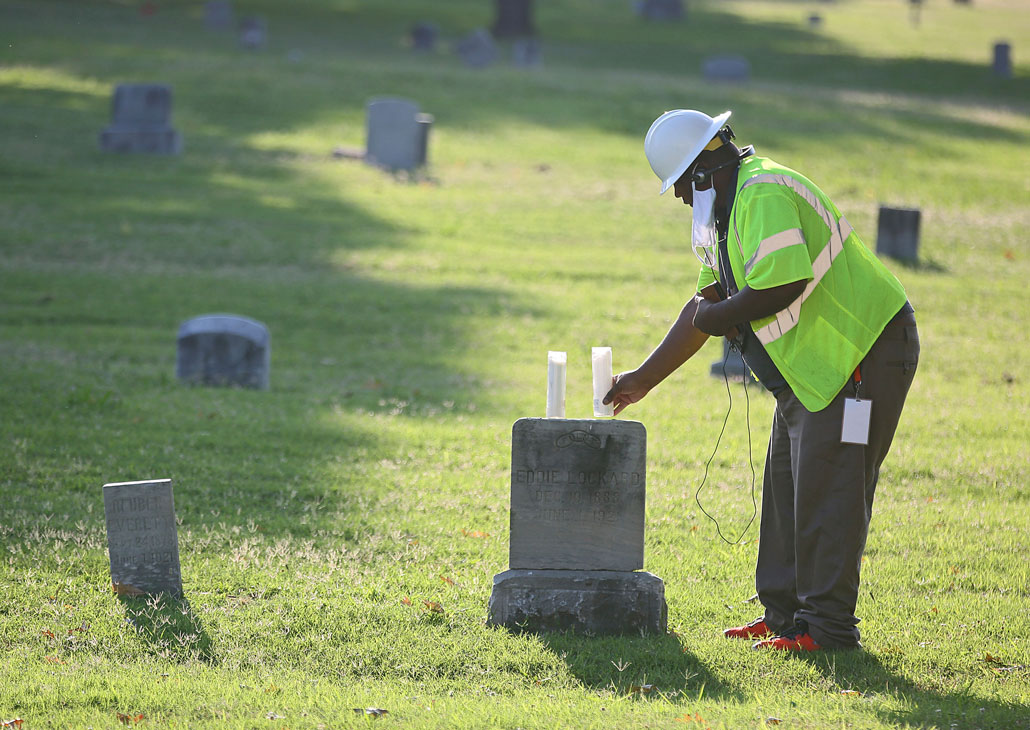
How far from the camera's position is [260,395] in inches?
392

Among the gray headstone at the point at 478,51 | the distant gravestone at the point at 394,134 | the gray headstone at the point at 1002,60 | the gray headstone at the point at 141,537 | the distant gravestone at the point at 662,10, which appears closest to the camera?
the gray headstone at the point at 141,537

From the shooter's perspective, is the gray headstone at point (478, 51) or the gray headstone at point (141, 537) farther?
the gray headstone at point (478, 51)

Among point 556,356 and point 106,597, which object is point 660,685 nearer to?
point 556,356

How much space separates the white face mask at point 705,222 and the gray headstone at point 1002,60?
127ft

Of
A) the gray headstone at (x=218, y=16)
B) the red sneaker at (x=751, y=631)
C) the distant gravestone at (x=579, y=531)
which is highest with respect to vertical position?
the gray headstone at (x=218, y=16)

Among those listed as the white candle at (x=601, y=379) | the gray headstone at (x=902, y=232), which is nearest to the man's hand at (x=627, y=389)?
the white candle at (x=601, y=379)

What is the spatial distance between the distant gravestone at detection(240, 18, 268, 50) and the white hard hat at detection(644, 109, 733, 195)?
34.1 meters

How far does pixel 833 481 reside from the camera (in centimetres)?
495

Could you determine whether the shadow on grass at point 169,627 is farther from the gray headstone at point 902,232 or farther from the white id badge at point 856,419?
the gray headstone at point 902,232

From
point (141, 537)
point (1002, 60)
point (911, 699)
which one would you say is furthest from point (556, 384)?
point (1002, 60)

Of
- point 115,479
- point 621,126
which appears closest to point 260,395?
point 115,479

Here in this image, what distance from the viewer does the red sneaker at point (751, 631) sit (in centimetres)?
539

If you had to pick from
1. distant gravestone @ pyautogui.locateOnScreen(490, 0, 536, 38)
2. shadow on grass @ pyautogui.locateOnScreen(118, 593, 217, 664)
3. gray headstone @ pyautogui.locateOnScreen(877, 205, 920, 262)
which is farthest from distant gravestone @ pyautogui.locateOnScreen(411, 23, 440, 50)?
shadow on grass @ pyautogui.locateOnScreen(118, 593, 217, 664)

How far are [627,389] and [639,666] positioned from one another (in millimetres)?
1222
